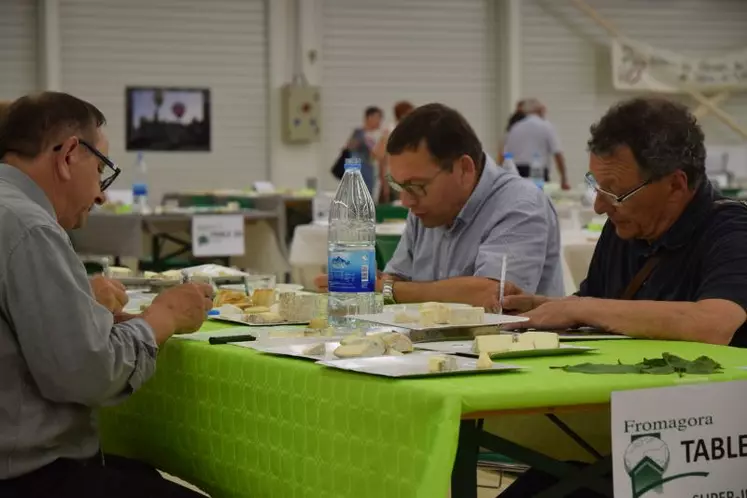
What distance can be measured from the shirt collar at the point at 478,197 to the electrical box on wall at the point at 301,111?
11.8m

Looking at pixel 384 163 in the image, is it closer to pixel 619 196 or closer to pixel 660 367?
pixel 619 196

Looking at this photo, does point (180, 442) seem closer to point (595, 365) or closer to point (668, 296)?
point (595, 365)

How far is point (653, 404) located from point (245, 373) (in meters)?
0.73

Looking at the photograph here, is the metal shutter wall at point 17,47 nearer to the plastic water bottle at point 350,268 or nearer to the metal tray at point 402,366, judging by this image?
the plastic water bottle at point 350,268

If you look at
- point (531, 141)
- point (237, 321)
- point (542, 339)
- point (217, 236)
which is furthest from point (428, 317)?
point (531, 141)

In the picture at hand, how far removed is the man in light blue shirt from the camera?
3.54 metres

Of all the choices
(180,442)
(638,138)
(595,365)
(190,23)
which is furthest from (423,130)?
(190,23)

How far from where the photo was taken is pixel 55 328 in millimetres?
2062

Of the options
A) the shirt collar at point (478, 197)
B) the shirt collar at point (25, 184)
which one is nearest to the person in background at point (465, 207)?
the shirt collar at point (478, 197)

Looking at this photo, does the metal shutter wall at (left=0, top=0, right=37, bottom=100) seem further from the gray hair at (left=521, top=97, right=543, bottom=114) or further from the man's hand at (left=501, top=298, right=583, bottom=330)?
the man's hand at (left=501, top=298, right=583, bottom=330)

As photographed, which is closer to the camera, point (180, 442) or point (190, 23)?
point (180, 442)

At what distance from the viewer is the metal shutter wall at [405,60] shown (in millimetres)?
15914

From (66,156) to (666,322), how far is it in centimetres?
117

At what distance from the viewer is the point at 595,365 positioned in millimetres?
2041
